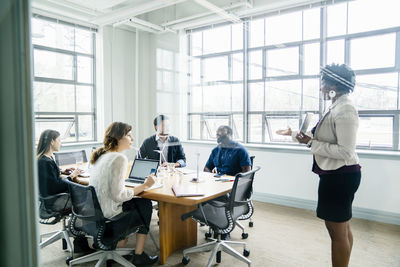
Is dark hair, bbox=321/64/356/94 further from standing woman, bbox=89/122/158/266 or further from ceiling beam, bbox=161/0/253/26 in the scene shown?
ceiling beam, bbox=161/0/253/26

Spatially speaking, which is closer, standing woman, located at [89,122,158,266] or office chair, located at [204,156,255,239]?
standing woman, located at [89,122,158,266]

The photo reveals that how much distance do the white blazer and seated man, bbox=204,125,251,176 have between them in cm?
121

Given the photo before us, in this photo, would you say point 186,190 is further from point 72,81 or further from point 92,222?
point 72,81

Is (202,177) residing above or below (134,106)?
below

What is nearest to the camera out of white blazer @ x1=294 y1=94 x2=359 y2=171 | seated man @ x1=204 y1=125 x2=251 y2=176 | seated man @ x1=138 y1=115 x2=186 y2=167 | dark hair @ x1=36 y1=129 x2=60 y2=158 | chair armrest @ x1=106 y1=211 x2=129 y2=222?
dark hair @ x1=36 y1=129 x2=60 y2=158

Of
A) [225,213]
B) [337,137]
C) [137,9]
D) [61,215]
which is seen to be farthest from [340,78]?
[137,9]

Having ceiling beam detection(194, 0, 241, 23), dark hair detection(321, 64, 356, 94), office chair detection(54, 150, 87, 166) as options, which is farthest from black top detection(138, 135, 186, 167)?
dark hair detection(321, 64, 356, 94)

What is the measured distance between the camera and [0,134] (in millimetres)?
858

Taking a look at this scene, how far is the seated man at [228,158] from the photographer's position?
3.01 m

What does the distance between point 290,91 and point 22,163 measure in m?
3.53

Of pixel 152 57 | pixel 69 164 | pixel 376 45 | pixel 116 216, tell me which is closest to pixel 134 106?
pixel 152 57

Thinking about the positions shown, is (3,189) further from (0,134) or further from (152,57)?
(152,57)

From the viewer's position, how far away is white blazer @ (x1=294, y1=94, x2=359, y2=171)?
1.68 m

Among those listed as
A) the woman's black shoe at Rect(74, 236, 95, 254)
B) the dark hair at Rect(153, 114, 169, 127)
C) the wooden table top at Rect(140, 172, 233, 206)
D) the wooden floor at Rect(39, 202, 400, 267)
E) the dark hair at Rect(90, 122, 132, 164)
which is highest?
the dark hair at Rect(153, 114, 169, 127)
